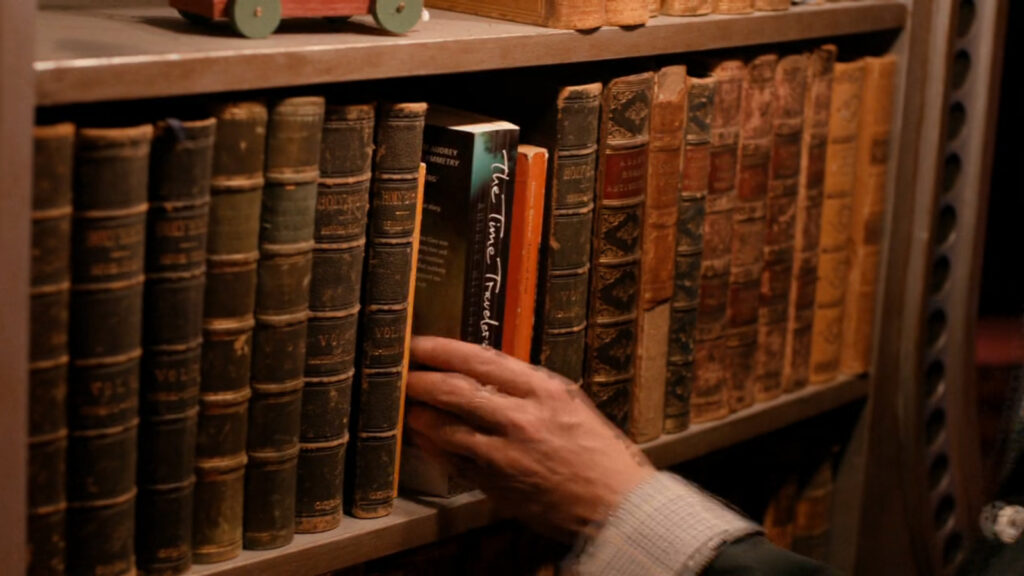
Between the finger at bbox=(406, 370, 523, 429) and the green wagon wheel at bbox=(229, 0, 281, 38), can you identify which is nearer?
the green wagon wheel at bbox=(229, 0, 281, 38)

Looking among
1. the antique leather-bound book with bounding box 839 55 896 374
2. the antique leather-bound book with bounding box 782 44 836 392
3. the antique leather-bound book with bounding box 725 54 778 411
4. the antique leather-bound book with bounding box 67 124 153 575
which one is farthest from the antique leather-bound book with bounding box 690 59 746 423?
the antique leather-bound book with bounding box 67 124 153 575

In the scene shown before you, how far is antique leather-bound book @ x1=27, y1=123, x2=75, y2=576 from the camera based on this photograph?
2.65 feet

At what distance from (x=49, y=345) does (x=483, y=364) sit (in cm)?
37

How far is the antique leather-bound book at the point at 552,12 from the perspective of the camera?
1.10m

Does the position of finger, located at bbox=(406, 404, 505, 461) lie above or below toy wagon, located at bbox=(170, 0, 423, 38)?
below

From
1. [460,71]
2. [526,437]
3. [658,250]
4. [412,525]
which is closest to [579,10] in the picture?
[460,71]

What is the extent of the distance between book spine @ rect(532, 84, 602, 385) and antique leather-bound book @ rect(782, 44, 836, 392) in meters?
0.34

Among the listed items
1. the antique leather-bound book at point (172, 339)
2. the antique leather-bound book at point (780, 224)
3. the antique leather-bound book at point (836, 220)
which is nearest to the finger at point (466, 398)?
the antique leather-bound book at point (172, 339)

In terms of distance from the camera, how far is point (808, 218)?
56.2 inches

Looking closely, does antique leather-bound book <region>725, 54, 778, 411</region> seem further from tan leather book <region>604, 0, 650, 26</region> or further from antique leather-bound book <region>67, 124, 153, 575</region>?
antique leather-bound book <region>67, 124, 153, 575</region>

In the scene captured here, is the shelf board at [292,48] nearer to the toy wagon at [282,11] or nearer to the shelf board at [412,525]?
the toy wagon at [282,11]

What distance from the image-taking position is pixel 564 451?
1065 mm

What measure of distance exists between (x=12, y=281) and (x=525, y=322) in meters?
0.49

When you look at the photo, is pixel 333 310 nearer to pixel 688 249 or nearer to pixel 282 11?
pixel 282 11
